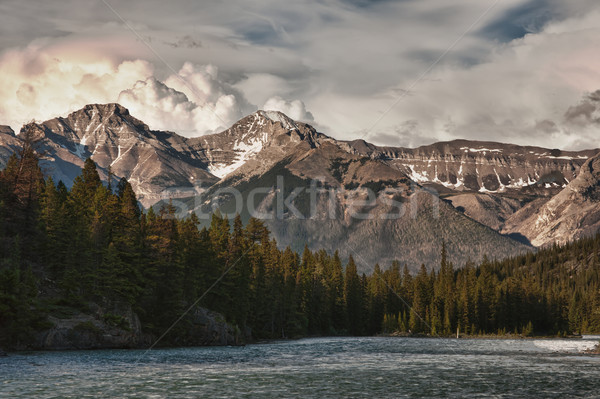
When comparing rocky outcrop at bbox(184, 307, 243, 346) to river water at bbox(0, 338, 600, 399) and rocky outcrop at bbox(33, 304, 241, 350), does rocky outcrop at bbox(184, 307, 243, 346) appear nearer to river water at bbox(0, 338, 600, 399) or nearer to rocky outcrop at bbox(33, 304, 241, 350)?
rocky outcrop at bbox(33, 304, 241, 350)

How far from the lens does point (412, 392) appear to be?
52094 millimetres

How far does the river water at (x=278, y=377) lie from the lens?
1988 inches

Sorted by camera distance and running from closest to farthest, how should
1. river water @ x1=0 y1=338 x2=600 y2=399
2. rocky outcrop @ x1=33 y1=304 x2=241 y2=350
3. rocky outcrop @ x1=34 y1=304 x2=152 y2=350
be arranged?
river water @ x1=0 y1=338 x2=600 y2=399 → rocky outcrop @ x1=34 y1=304 x2=152 y2=350 → rocky outcrop @ x1=33 y1=304 x2=241 y2=350

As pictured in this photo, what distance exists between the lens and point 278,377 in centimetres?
6128

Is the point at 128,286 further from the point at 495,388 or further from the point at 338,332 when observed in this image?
the point at 338,332

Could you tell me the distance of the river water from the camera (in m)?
50.5

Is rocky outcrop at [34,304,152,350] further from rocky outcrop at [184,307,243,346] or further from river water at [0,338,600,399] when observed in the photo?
rocky outcrop at [184,307,243,346]

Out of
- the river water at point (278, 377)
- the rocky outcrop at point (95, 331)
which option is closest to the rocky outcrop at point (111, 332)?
the rocky outcrop at point (95, 331)

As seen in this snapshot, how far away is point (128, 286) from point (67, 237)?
11833 mm

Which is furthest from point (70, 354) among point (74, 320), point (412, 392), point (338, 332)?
point (338, 332)

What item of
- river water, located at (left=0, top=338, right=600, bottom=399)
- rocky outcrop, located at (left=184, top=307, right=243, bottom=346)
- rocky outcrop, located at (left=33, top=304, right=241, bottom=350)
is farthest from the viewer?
rocky outcrop, located at (left=184, top=307, right=243, bottom=346)

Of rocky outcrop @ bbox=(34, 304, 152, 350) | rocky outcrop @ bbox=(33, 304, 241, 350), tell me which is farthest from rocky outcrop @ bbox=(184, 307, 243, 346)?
rocky outcrop @ bbox=(34, 304, 152, 350)

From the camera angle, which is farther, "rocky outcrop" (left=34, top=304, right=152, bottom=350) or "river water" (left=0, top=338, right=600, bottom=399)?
"rocky outcrop" (left=34, top=304, right=152, bottom=350)

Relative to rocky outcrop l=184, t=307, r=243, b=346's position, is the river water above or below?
below
